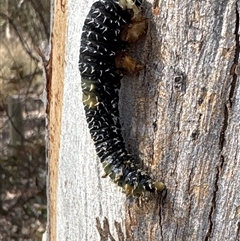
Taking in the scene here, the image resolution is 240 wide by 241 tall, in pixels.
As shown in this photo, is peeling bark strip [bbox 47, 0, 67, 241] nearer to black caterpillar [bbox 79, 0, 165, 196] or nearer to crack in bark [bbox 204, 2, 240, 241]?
black caterpillar [bbox 79, 0, 165, 196]

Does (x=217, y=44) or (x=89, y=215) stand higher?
(x=217, y=44)

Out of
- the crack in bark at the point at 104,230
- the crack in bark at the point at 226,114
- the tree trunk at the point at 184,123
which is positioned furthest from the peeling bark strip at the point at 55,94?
the crack in bark at the point at 226,114

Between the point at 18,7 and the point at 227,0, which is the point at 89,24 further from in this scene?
the point at 18,7

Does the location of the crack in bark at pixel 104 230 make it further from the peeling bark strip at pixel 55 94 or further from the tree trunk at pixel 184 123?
the peeling bark strip at pixel 55 94

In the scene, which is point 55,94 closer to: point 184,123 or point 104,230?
point 104,230

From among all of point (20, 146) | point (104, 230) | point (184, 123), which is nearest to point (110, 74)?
point (184, 123)

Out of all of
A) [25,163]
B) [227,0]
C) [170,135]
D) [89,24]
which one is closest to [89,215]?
[170,135]
